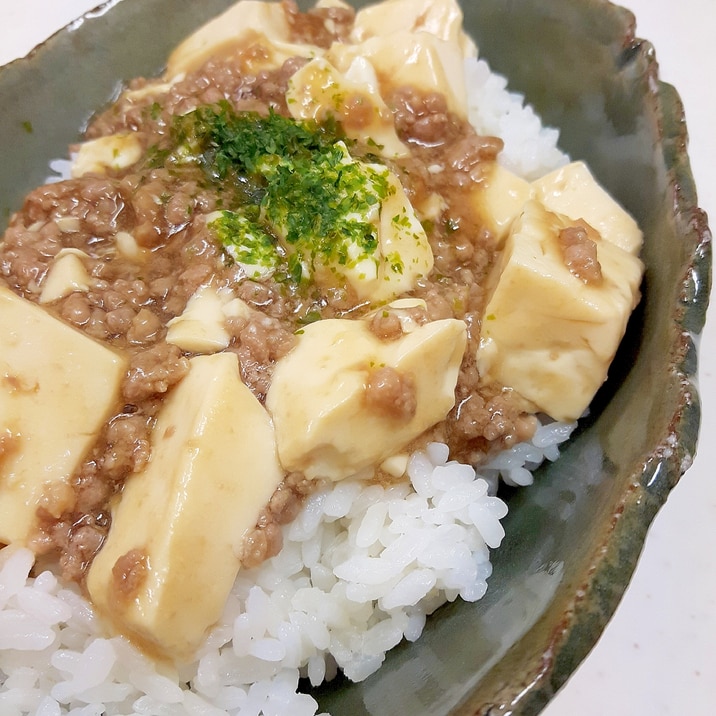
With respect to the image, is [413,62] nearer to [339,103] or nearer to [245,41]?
[339,103]

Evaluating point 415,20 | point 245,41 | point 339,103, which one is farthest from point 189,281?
point 415,20

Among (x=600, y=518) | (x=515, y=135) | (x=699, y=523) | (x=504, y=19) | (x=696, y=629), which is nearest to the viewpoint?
(x=600, y=518)

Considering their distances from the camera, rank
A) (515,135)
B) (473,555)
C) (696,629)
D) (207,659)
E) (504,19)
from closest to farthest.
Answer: (207,659), (473,555), (696,629), (515,135), (504,19)

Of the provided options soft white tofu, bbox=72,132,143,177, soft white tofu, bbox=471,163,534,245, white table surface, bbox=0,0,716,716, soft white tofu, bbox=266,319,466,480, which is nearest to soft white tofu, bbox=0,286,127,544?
soft white tofu, bbox=266,319,466,480

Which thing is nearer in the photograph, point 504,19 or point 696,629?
point 696,629

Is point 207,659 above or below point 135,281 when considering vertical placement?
below

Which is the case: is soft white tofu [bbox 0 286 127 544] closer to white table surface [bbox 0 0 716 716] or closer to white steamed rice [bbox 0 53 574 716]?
white steamed rice [bbox 0 53 574 716]

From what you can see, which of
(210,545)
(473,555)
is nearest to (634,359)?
(473,555)

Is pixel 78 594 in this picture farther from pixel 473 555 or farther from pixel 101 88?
pixel 101 88
